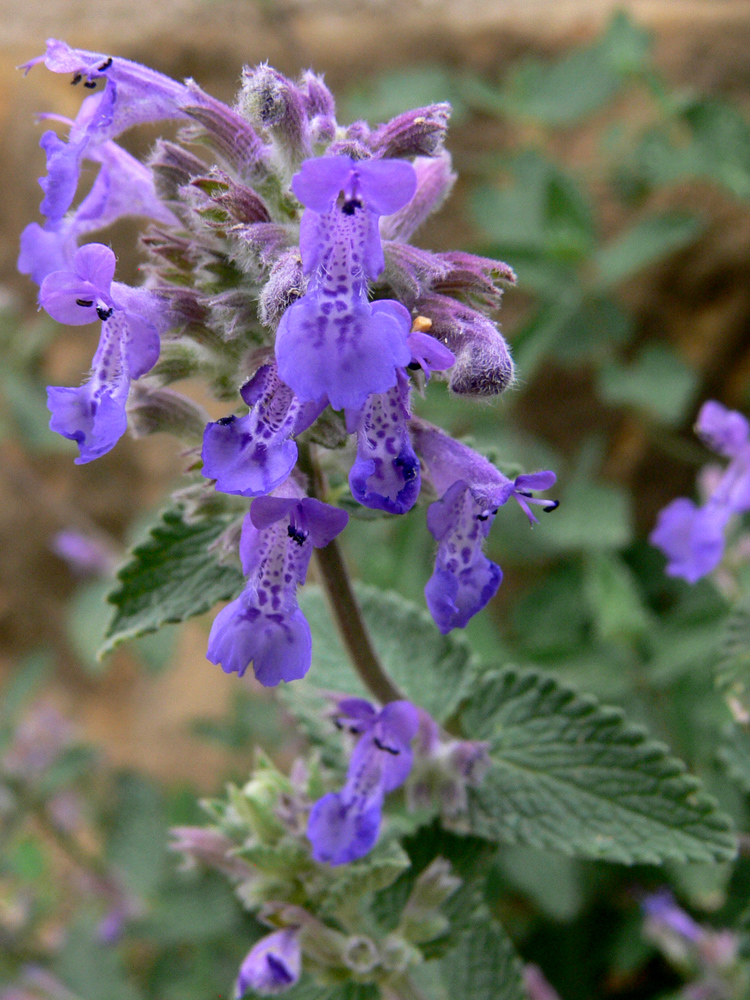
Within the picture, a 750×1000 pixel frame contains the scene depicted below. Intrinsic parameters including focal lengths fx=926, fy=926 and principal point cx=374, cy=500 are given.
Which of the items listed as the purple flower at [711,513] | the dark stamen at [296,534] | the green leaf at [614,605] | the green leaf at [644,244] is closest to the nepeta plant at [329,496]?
the dark stamen at [296,534]

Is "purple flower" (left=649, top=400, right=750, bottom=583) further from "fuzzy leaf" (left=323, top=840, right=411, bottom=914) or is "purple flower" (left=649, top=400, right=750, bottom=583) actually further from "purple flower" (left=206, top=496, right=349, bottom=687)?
"purple flower" (left=206, top=496, right=349, bottom=687)

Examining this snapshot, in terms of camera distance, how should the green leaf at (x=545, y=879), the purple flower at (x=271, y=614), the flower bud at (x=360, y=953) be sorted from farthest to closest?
the green leaf at (x=545, y=879), the flower bud at (x=360, y=953), the purple flower at (x=271, y=614)

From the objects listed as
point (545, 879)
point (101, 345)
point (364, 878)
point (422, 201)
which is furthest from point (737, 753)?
point (101, 345)

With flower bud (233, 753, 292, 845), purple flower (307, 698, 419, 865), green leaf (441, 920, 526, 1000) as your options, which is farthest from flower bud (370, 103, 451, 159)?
green leaf (441, 920, 526, 1000)

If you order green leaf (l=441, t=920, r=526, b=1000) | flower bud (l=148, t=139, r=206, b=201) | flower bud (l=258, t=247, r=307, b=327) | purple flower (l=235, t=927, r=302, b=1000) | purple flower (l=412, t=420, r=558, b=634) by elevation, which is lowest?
green leaf (l=441, t=920, r=526, b=1000)

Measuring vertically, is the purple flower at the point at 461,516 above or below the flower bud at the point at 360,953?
above

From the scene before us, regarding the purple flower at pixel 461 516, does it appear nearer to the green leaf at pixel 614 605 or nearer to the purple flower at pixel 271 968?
the purple flower at pixel 271 968
